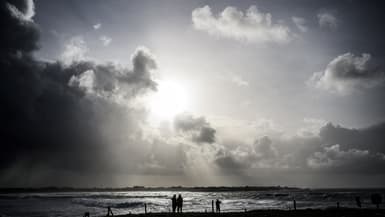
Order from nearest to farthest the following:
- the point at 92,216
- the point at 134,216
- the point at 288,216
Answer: the point at 288,216
the point at 134,216
the point at 92,216

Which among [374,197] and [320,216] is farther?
[374,197]

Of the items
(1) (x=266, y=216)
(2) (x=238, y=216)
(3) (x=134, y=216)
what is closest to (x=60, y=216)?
(3) (x=134, y=216)

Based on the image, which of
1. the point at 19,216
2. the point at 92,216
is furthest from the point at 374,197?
the point at 19,216

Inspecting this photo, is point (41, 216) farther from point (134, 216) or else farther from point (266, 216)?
point (266, 216)

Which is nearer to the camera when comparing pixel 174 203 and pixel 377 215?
pixel 377 215

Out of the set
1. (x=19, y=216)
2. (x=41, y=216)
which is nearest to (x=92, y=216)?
(x=41, y=216)

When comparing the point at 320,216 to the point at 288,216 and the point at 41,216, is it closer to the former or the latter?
the point at 288,216

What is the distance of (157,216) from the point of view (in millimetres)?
36375

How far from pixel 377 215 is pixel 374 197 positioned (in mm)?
18575

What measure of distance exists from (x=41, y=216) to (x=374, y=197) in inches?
2140

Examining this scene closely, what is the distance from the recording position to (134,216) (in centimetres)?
3906

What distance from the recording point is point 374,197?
50.8m

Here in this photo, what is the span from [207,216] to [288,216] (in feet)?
30.2

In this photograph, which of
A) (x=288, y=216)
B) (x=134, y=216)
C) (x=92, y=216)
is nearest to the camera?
(x=288, y=216)
